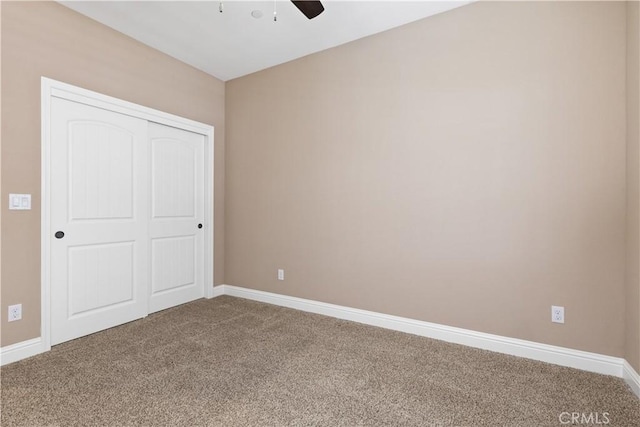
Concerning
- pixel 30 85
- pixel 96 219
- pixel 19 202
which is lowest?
pixel 96 219

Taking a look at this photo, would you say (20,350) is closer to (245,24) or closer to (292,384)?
(292,384)

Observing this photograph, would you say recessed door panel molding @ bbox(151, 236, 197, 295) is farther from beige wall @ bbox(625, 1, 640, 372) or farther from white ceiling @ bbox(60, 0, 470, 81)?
beige wall @ bbox(625, 1, 640, 372)

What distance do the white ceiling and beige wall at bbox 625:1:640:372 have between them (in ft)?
3.80

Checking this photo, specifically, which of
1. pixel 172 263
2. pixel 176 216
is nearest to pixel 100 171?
pixel 176 216

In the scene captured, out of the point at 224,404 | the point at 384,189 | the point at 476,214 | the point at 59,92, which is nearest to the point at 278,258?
the point at 384,189

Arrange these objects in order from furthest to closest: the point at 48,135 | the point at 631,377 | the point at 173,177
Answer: the point at 173,177
the point at 48,135
the point at 631,377

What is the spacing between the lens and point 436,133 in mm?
2629

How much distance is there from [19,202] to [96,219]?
54 cm

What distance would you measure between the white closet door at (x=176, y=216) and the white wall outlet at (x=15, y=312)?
41.8 inches

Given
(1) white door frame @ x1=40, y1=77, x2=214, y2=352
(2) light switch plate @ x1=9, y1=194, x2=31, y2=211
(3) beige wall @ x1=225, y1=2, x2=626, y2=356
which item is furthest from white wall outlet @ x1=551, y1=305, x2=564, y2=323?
(2) light switch plate @ x1=9, y1=194, x2=31, y2=211

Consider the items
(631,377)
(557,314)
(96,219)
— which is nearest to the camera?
(631,377)

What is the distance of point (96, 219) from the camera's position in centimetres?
274

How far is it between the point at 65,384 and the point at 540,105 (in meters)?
3.74

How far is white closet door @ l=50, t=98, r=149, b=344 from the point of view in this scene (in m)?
2.50
